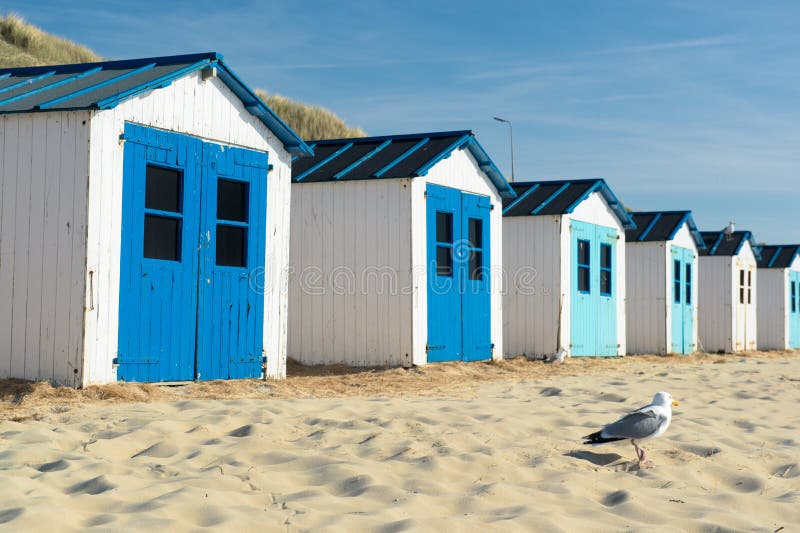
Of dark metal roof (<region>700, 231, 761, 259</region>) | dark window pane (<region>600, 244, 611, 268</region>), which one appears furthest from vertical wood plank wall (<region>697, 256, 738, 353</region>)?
dark window pane (<region>600, 244, 611, 268</region>)

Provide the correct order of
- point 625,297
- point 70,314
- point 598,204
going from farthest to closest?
point 625,297, point 598,204, point 70,314

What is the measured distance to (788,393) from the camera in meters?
10.7

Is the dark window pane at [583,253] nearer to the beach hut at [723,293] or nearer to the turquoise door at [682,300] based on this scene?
the turquoise door at [682,300]

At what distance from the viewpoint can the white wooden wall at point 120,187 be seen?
920 cm

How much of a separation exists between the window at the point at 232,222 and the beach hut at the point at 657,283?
1354 centimetres

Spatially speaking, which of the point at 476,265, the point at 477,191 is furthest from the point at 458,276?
the point at 477,191

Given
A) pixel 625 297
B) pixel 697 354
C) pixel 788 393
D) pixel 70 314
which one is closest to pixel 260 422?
pixel 70 314

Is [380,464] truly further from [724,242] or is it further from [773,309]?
[773,309]

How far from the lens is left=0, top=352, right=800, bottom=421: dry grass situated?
855 cm

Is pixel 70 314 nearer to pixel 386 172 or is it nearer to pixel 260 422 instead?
pixel 260 422

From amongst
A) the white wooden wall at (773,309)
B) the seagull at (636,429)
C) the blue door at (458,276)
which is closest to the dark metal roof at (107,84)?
the blue door at (458,276)

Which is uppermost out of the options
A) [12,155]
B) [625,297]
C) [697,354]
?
[12,155]

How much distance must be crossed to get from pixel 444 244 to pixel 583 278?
5.42m

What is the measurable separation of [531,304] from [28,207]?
1088cm
